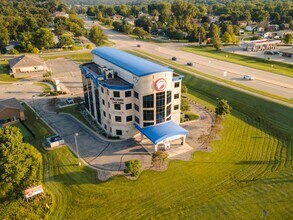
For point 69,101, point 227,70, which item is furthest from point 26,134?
point 227,70

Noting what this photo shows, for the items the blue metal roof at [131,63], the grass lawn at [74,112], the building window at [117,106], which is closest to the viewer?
the blue metal roof at [131,63]

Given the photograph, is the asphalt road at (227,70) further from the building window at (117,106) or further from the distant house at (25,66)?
the distant house at (25,66)

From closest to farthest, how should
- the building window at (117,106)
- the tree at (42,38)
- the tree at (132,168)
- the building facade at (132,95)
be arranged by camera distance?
the tree at (132,168), the building facade at (132,95), the building window at (117,106), the tree at (42,38)

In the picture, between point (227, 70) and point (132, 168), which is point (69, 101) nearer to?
point (132, 168)

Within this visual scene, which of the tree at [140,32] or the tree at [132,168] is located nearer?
the tree at [132,168]

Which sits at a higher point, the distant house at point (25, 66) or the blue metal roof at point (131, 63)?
the blue metal roof at point (131, 63)

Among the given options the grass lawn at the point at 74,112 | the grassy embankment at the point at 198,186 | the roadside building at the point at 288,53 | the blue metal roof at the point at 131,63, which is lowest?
the grassy embankment at the point at 198,186

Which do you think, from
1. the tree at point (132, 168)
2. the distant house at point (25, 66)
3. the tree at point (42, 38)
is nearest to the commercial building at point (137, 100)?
the tree at point (132, 168)

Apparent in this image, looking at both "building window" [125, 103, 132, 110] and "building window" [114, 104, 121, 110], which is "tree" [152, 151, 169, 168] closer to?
"building window" [125, 103, 132, 110]
